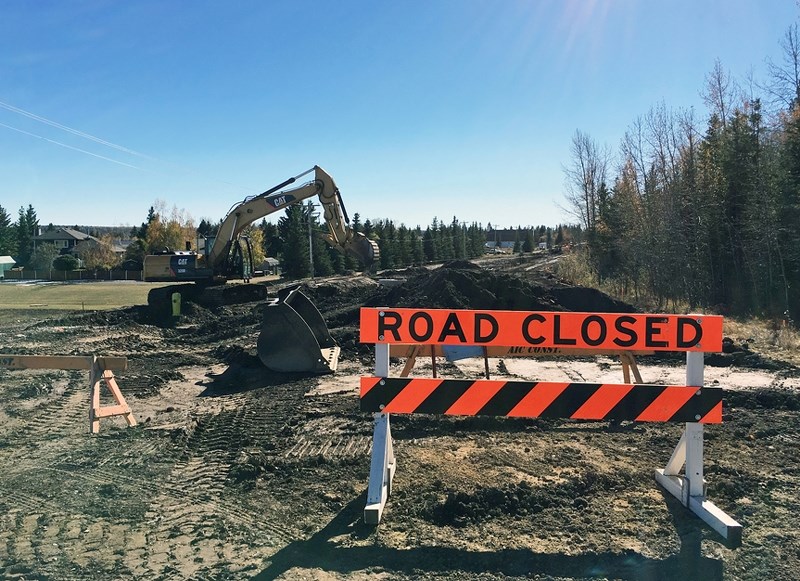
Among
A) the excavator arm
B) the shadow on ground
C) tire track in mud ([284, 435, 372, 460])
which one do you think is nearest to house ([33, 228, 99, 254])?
the excavator arm

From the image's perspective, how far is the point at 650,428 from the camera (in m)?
6.63

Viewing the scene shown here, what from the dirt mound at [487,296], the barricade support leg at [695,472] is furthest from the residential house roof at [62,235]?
the barricade support leg at [695,472]

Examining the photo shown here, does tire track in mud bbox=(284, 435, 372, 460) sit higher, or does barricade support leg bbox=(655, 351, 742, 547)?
barricade support leg bbox=(655, 351, 742, 547)

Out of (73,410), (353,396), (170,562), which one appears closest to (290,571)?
(170,562)

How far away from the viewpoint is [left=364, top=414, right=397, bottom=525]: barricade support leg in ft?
13.7

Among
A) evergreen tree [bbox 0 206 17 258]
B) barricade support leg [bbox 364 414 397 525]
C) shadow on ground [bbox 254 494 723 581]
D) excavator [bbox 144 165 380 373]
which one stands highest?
evergreen tree [bbox 0 206 17 258]

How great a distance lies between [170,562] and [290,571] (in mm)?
821

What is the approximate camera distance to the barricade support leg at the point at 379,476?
4.18 meters

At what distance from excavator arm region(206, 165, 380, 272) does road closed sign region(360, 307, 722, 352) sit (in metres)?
13.4

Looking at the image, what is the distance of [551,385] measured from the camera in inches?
174

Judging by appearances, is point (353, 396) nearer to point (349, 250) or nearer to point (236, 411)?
point (236, 411)

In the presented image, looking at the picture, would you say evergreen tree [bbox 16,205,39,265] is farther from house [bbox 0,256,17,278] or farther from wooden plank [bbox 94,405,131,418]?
wooden plank [bbox 94,405,131,418]

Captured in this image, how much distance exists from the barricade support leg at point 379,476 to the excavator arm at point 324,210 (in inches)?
523

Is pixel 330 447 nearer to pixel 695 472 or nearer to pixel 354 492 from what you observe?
pixel 354 492
